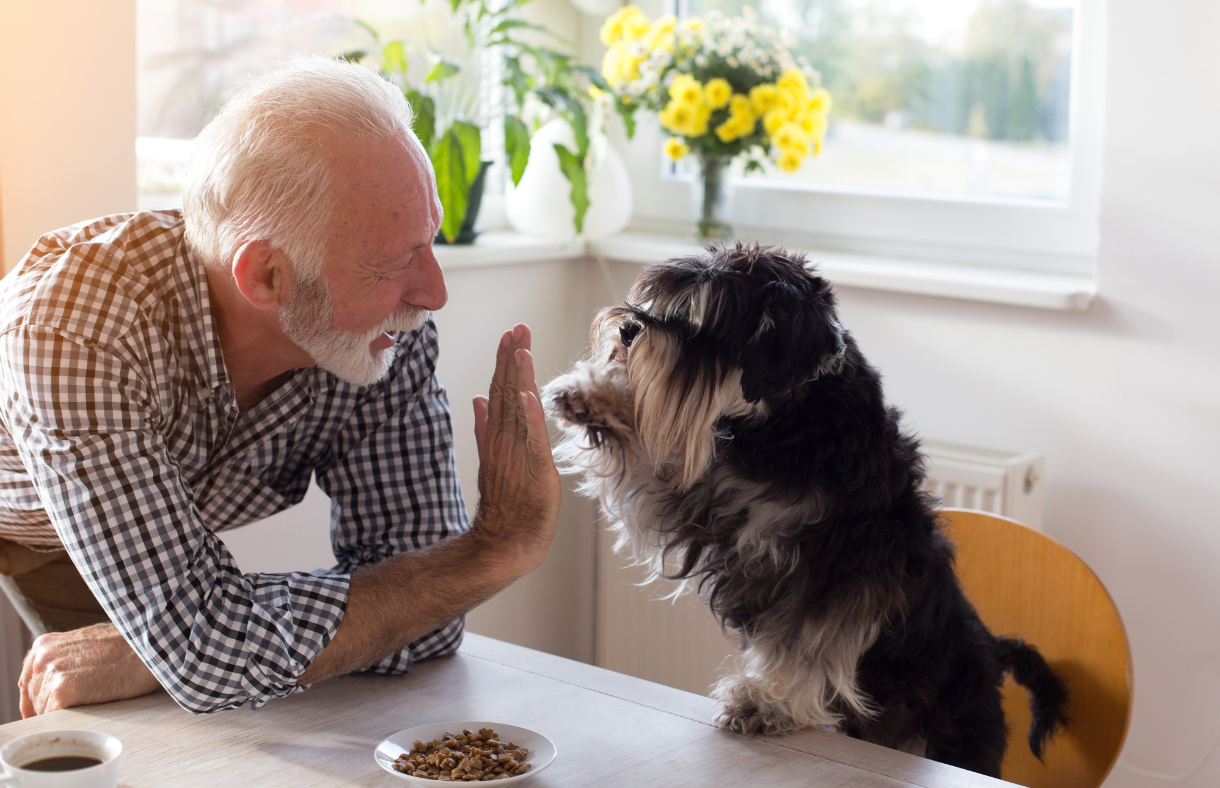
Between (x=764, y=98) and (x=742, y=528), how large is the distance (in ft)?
5.16

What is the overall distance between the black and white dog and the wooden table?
7cm

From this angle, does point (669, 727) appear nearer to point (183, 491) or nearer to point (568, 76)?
point (183, 491)

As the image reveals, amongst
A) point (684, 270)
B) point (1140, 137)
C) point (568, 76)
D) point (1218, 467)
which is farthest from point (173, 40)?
point (1218, 467)

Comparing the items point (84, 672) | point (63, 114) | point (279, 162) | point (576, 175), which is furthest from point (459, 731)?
point (576, 175)

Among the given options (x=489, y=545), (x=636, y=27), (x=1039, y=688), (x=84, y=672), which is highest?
(x=636, y=27)

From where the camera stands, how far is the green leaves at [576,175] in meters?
2.66

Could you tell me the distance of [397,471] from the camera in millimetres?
1675

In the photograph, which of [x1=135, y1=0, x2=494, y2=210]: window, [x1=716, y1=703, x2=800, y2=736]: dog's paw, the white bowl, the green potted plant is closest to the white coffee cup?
the white bowl

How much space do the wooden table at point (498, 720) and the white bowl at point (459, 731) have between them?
0.06ft

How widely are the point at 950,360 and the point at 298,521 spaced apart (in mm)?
1446

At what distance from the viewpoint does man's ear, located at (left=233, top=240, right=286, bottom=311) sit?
145cm

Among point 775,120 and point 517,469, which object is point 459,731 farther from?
point 775,120

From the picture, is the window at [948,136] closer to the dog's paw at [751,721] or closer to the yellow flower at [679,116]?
the yellow flower at [679,116]

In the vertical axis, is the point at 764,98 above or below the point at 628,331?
above
